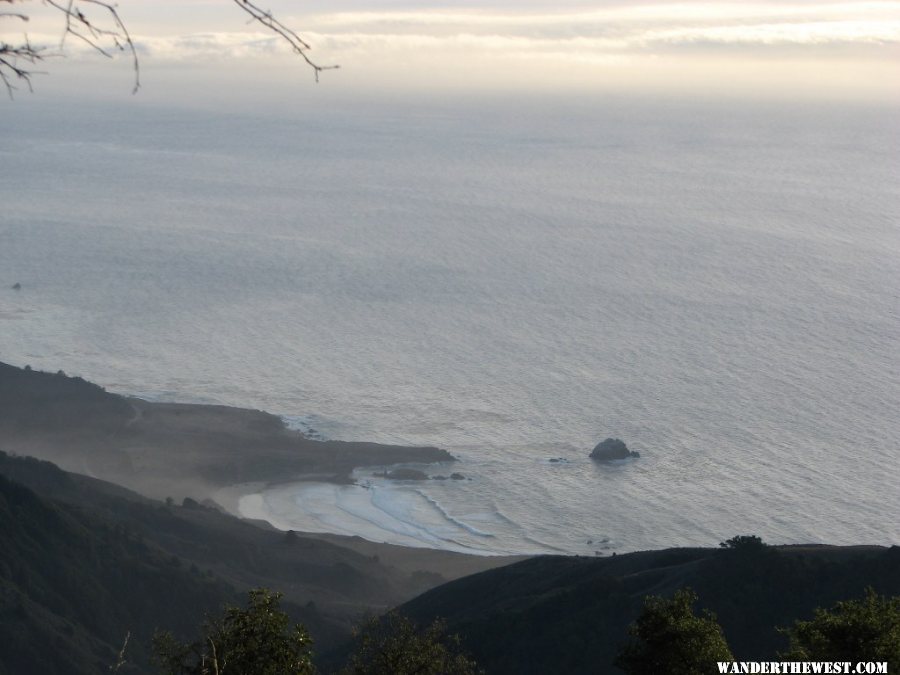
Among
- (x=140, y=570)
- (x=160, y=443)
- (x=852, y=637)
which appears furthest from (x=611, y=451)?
(x=852, y=637)

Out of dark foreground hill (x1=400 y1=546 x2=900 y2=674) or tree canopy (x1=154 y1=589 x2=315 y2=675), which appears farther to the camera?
dark foreground hill (x1=400 y1=546 x2=900 y2=674)

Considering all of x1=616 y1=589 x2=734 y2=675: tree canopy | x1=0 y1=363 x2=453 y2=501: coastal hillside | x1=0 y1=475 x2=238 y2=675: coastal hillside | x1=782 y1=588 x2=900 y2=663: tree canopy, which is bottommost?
x1=0 y1=363 x2=453 y2=501: coastal hillside

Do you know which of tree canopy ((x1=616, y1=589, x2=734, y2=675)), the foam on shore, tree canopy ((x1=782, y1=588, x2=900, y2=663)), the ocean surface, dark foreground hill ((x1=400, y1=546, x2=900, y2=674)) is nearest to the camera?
tree canopy ((x1=782, y1=588, x2=900, y2=663))

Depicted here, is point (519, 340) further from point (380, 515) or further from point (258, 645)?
point (258, 645)

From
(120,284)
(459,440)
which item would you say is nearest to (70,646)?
(459,440)

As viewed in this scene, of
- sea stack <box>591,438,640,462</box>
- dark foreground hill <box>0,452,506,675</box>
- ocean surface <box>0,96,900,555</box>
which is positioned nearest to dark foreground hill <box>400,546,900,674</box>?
dark foreground hill <box>0,452,506,675</box>

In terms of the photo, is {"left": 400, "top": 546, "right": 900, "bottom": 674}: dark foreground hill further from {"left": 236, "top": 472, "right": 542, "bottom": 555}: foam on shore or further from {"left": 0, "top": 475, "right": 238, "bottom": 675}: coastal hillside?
{"left": 236, "top": 472, "right": 542, "bottom": 555}: foam on shore
